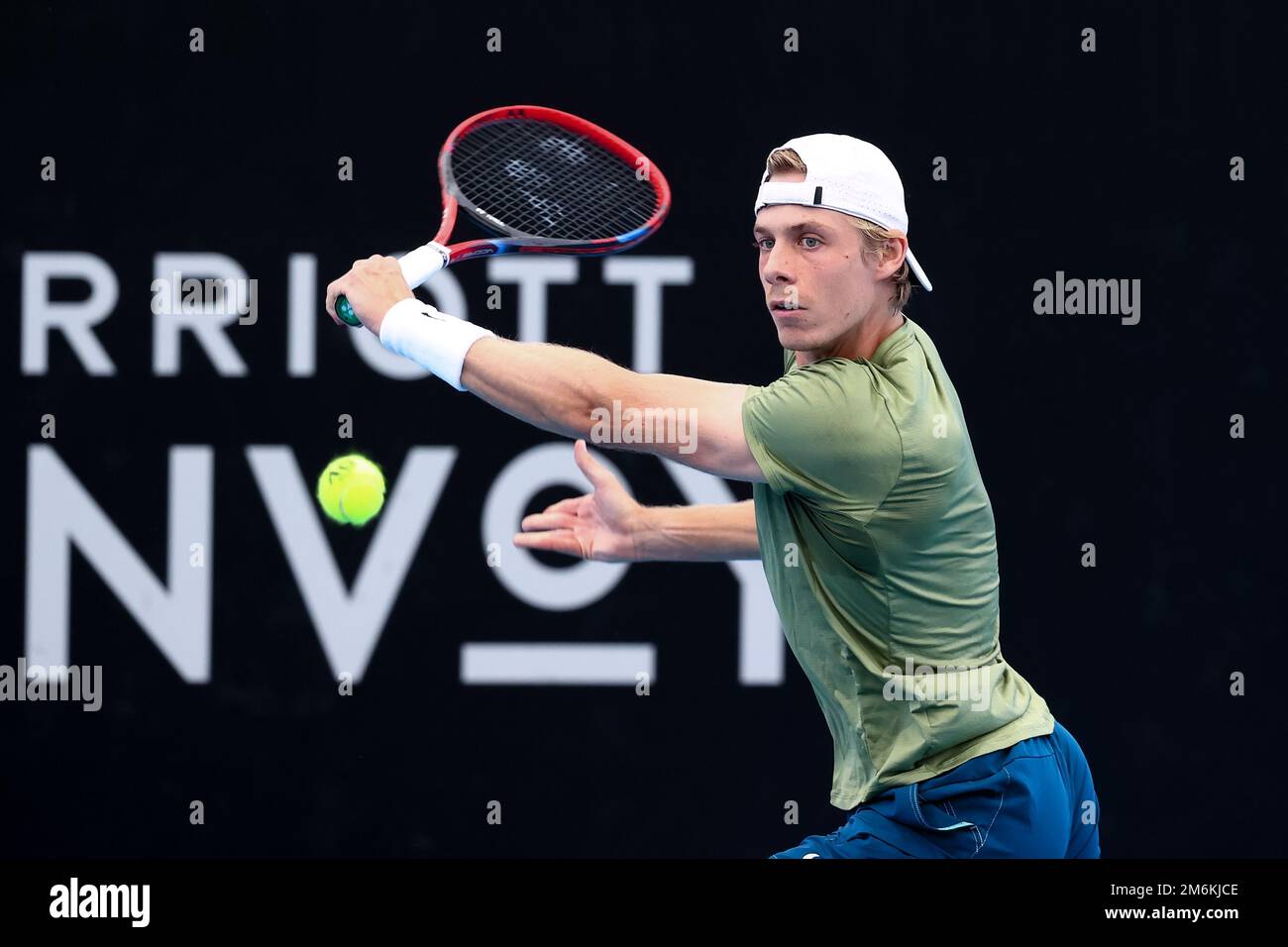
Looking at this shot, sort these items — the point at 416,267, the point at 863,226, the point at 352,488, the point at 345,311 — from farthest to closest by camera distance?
the point at 352,488, the point at 416,267, the point at 345,311, the point at 863,226

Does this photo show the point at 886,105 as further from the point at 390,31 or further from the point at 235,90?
the point at 235,90

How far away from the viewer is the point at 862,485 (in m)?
2.96

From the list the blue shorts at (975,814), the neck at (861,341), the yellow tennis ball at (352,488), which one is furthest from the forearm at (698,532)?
the yellow tennis ball at (352,488)

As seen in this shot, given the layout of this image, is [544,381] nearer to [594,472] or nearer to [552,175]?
[594,472]

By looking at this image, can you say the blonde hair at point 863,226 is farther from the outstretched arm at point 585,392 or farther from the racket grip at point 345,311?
the racket grip at point 345,311

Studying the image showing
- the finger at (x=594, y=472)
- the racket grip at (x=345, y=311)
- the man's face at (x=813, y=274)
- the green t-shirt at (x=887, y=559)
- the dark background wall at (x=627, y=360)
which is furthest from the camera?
the dark background wall at (x=627, y=360)

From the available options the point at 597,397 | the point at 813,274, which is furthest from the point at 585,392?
the point at 813,274

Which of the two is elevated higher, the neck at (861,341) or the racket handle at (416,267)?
the racket handle at (416,267)

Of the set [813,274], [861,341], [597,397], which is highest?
[813,274]

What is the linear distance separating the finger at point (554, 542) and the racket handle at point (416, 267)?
1.84 ft

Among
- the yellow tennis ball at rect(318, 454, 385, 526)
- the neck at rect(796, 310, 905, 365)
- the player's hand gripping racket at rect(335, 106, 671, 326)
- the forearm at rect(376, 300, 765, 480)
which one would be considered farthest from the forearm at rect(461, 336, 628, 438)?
the yellow tennis ball at rect(318, 454, 385, 526)

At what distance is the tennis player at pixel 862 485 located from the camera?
2.96m

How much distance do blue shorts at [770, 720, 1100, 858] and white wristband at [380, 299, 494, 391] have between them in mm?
1010

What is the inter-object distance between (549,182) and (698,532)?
3.07 feet
